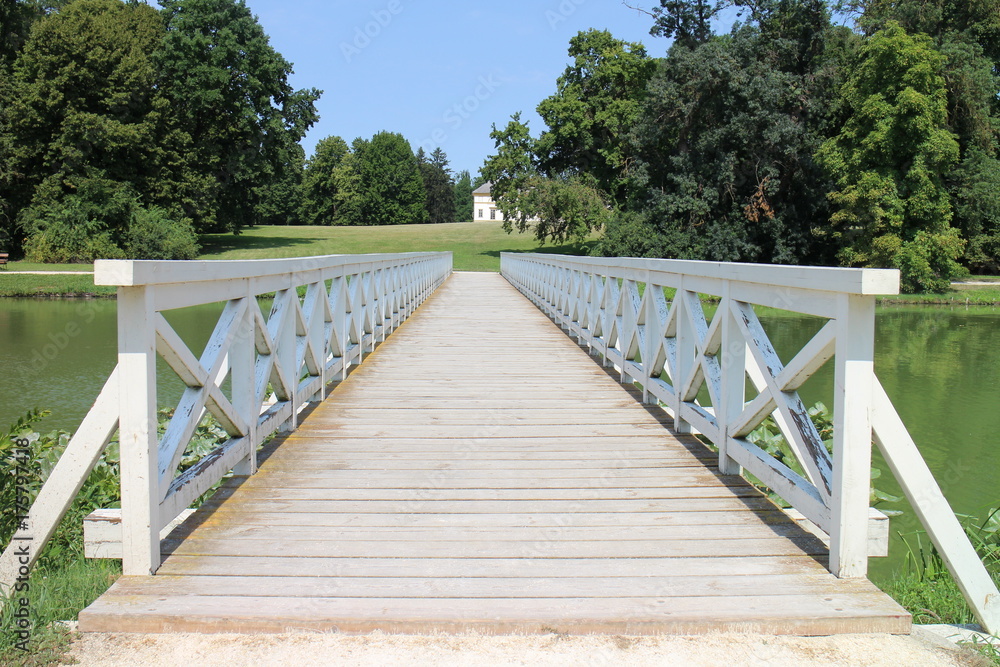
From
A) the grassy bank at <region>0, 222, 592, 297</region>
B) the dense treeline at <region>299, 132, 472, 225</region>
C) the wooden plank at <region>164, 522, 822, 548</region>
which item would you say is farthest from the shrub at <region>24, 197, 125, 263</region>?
the dense treeline at <region>299, 132, 472, 225</region>

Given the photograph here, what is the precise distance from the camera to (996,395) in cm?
1070

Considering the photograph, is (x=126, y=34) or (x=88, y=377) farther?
(x=126, y=34)

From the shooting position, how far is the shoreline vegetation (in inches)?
1025

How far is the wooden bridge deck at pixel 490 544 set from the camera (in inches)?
96.6

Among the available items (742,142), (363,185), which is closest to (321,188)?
(363,185)

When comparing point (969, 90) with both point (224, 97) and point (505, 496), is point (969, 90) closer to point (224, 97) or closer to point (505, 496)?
point (224, 97)

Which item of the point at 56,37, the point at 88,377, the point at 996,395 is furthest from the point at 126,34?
the point at 996,395

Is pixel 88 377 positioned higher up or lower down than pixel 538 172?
lower down

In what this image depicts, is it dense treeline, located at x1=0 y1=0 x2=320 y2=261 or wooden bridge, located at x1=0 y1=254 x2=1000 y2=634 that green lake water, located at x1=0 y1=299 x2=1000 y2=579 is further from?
dense treeline, located at x1=0 y1=0 x2=320 y2=261

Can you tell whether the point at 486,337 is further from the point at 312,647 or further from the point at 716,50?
the point at 716,50

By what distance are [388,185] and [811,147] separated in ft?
175

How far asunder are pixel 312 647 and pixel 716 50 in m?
31.6

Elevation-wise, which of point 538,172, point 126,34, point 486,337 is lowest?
point 486,337

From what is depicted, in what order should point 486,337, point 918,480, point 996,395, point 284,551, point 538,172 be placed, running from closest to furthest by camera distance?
point 918,480, point 284,551, point 486,337, point 996,395, point 538,172
